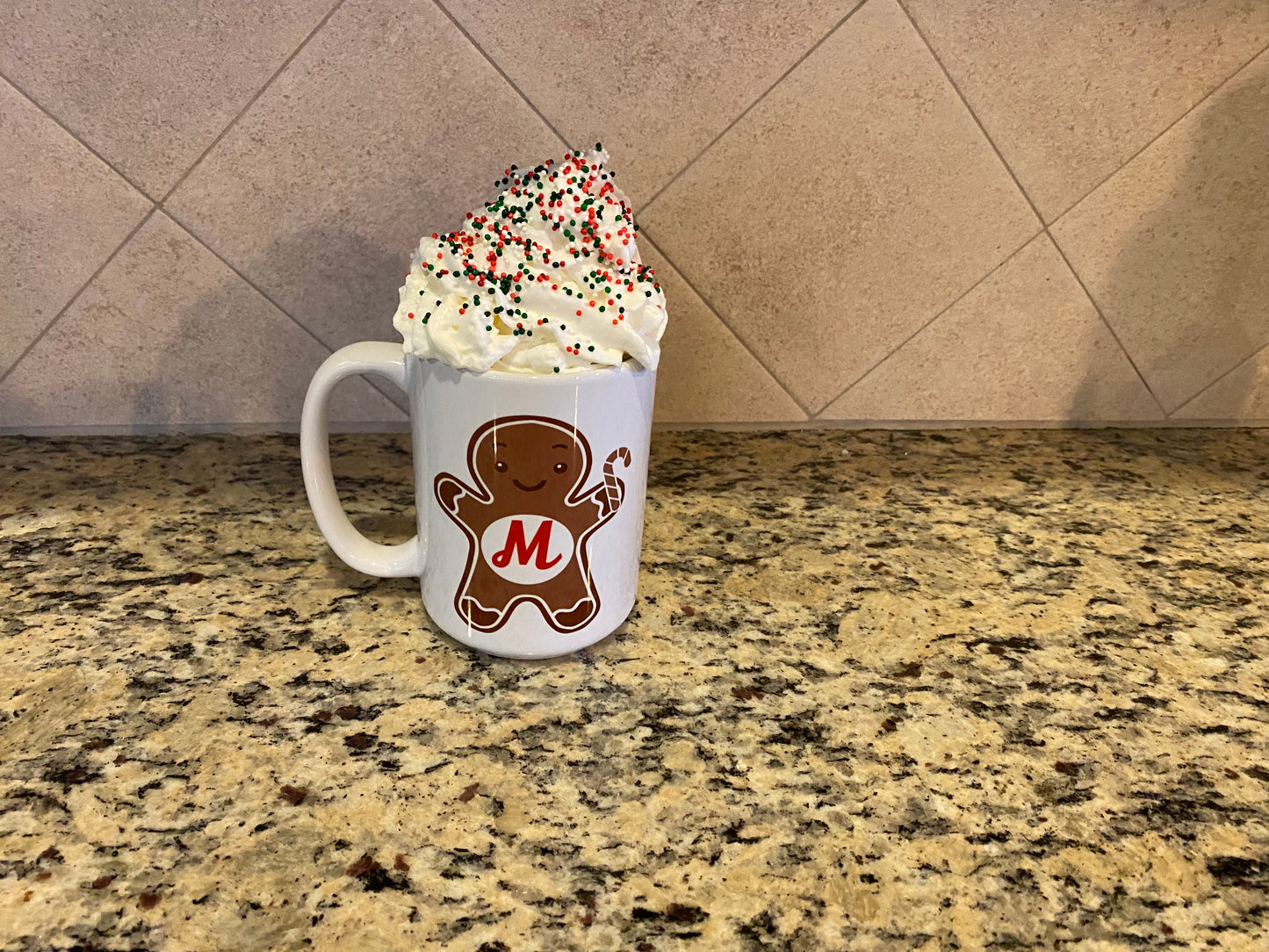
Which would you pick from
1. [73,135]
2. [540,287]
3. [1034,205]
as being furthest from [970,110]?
[73,135]

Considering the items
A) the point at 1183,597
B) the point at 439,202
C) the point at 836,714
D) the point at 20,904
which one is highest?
the point at 439,202

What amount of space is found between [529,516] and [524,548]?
0.02 m

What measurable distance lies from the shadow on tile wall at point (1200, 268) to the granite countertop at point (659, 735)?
0.72 feet

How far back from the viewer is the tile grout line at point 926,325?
847 mm

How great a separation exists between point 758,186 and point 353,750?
1.89ft

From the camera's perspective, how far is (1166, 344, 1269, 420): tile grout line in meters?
0.93

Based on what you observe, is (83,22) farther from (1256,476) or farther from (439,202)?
(1256,476)

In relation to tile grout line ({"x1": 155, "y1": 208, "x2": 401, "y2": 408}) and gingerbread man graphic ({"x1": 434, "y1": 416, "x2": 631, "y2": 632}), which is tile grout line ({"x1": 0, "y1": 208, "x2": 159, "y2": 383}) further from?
gingerbread man graphic ({"x1": 434, "y1": 416, "x2": 631, "y2": 632})

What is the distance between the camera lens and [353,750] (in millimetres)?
478

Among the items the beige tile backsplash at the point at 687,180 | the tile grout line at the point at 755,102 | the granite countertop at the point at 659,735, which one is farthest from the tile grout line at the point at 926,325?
the tile grout line at the point at 755,102

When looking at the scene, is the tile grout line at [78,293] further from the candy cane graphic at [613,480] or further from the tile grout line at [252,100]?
the candy cane graphic at [613,480]

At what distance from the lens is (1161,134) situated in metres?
0.81

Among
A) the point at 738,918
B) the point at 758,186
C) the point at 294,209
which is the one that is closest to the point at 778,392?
the point at 758,186

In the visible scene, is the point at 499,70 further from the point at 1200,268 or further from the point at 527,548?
the point at 1200,268
